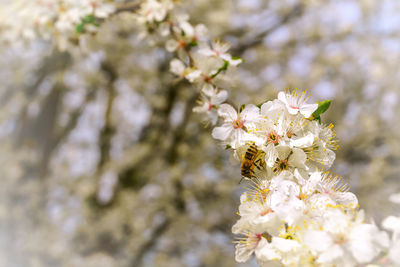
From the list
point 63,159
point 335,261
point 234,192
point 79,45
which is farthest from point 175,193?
point 335,261

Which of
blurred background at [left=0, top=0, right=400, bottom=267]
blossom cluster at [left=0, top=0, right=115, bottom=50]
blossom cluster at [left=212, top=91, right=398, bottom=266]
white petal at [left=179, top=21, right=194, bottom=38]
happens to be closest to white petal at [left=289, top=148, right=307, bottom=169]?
blossom cluster at [left=212, top=91, right=398, bottom=266]

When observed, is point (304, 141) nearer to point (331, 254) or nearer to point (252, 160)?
point (252, 160)

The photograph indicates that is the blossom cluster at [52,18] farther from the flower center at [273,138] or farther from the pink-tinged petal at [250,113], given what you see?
the flower center at [273,138]

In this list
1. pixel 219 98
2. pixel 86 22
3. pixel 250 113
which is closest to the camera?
pixel 250 113

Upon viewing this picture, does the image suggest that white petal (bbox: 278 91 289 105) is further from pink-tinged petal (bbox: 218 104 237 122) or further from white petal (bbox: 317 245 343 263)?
white petal (bbox: 317 245 343 263)

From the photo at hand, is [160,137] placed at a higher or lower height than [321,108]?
higher

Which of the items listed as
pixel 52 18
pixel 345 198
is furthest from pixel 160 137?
pixel 345 198

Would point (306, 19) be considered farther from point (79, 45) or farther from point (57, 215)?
point (57, 215)
